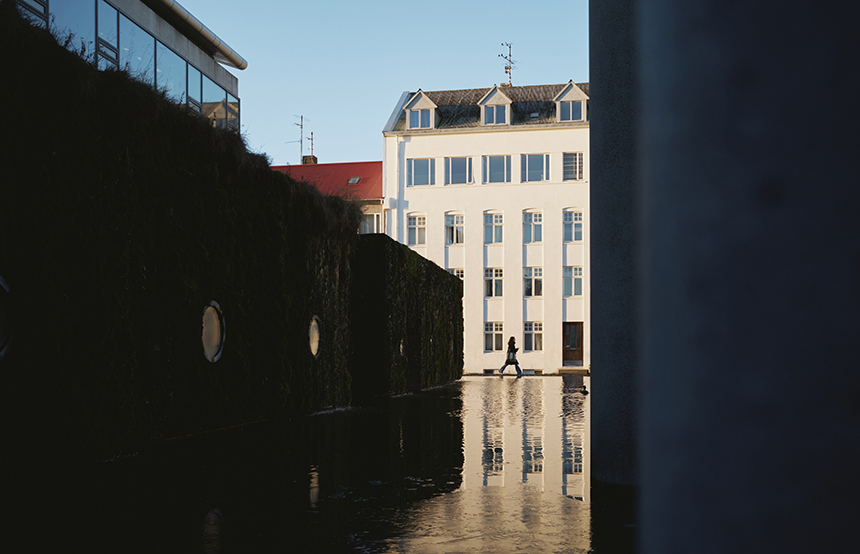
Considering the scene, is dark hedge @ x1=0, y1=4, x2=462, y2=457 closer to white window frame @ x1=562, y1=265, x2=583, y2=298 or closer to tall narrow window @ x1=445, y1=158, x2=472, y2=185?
white window frame @ x1=562, y1=265, x2=583, y2=298

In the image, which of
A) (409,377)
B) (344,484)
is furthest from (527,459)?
(409,377)

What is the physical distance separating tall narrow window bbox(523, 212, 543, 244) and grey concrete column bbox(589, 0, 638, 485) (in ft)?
116

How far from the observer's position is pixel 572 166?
40.8 meters

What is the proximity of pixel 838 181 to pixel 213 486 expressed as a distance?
18.7 ft

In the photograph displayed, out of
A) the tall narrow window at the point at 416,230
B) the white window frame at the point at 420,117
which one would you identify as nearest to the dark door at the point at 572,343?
the tall narrow window at the point at 416,230

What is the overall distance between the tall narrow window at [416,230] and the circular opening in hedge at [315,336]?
28991 mm

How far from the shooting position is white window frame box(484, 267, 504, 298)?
41312 millimetres

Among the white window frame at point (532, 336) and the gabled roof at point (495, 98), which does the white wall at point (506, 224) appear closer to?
the white window frame at point (532, 336)

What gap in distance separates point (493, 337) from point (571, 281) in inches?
199

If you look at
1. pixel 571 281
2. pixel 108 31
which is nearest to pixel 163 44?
pixel 108 31

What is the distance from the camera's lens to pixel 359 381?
16.2m

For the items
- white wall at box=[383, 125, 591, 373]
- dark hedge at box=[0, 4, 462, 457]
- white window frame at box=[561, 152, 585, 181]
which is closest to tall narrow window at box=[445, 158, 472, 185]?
white wall at box=[383, 125, 591, 373]

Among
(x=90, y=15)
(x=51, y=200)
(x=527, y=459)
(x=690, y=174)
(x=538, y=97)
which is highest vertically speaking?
(x=538, y=97)

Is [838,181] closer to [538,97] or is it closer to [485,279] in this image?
[485,279]
